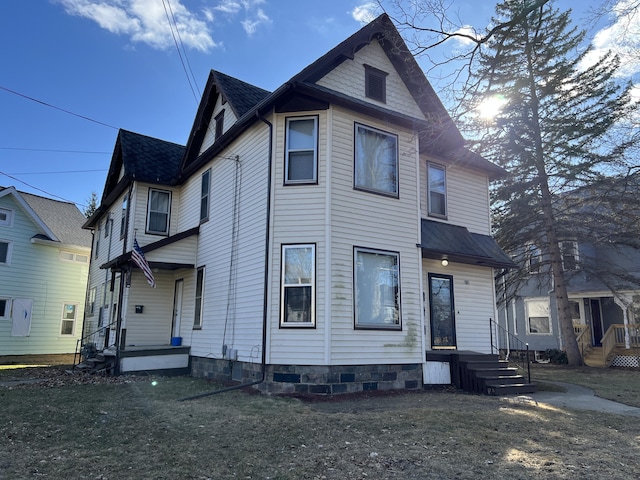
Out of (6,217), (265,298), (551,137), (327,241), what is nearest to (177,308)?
(265,298)

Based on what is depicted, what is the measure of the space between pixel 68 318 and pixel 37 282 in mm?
2196

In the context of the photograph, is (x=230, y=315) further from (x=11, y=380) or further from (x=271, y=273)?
(x=11, y=380)

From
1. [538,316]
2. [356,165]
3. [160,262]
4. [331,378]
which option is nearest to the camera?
[331,378]

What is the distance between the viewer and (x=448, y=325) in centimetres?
1212

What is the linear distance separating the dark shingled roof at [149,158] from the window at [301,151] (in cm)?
664

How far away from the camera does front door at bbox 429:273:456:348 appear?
11859 mm

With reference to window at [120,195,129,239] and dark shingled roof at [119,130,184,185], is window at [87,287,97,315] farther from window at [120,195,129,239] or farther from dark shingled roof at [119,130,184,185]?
dark shingled roof at [119,130,184,185]

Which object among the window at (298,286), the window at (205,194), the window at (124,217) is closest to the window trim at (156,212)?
the window at (124,217)

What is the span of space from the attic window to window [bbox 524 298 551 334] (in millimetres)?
15786

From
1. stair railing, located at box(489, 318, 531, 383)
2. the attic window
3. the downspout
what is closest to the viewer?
the downspout

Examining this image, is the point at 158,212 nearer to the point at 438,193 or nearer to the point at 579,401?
the point at 438,193

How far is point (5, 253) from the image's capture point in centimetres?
1997

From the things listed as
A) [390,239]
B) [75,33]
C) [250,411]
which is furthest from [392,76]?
[75,33]

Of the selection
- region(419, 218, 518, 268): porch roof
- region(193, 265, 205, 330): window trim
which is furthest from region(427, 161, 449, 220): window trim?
region(193, 265, 205, 330): window trim
